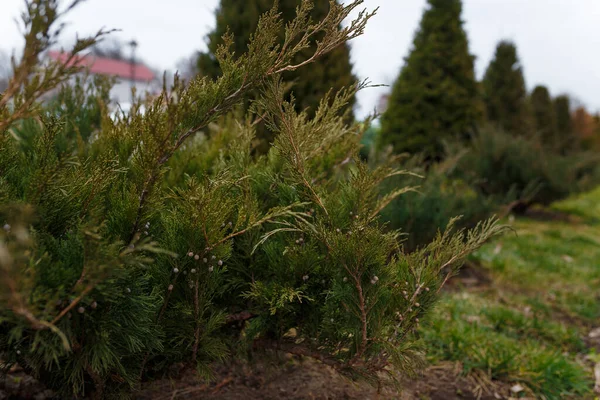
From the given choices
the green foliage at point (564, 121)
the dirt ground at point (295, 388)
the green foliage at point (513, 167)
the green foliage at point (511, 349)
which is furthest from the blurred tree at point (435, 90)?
the green foliage at point (564, 121)

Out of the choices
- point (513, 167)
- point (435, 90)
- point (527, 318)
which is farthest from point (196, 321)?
point (513, 167)

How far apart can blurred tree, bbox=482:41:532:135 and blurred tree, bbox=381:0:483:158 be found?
4.81 metres

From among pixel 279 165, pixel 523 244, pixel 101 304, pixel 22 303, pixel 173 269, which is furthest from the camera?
pixel 523 244

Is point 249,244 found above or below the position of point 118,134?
below

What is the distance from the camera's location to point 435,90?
31.4 ft

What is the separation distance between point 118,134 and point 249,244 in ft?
2.29

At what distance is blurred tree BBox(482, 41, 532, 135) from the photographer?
14422 millimetres

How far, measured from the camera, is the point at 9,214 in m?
1.26

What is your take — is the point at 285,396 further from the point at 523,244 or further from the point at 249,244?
the point at 523,244

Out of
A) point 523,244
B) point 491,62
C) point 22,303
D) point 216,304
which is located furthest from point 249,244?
point 491,62

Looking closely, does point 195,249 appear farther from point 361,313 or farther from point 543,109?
point 543,109

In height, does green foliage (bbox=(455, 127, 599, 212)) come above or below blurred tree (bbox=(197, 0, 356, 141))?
below

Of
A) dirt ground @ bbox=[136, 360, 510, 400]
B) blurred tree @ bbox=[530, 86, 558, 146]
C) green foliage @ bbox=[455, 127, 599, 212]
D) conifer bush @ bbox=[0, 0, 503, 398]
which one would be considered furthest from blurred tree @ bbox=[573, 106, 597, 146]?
conifer bush @ bbox=[0, 0, 503, 398]

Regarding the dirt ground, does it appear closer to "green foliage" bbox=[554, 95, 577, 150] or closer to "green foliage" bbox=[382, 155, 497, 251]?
"green foliage" bbox=[382, 155, 497, 251]
